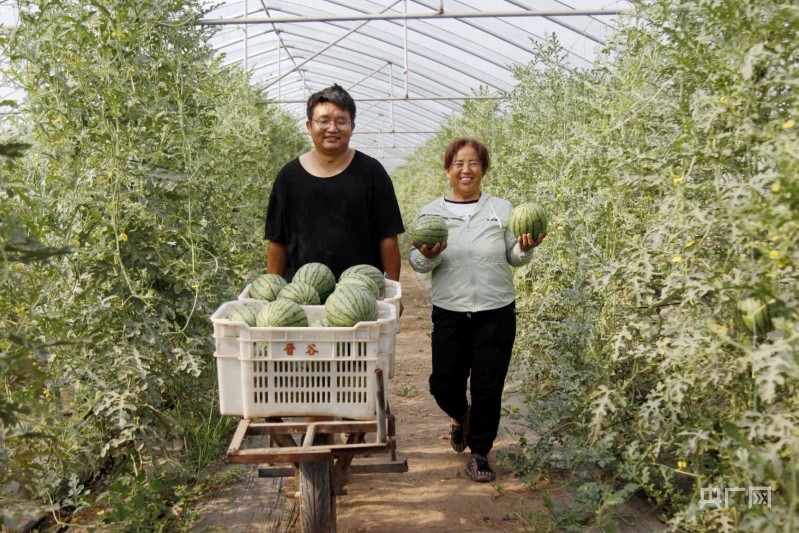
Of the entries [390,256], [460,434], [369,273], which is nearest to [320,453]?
[369,273]

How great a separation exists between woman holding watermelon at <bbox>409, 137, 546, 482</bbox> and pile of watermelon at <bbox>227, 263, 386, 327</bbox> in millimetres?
873

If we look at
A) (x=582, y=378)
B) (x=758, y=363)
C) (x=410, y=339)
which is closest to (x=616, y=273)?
(x=582, y=378)

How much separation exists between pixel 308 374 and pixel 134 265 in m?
1.66

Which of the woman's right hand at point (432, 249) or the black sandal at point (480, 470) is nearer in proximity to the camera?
the woman's right hand at point (432, 249)

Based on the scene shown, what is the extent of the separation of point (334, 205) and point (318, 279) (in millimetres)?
642

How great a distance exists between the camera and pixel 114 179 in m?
3.78

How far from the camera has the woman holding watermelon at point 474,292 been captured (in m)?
4.11

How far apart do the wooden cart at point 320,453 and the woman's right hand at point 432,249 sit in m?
1.08

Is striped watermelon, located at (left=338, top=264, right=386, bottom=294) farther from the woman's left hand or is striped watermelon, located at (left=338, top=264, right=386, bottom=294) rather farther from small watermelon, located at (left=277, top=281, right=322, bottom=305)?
the woman's left hand

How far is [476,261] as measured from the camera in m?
4.12

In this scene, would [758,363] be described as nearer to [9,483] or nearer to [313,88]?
[9,483]

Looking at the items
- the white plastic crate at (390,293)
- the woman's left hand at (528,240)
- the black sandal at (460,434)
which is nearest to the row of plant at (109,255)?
the white plastic crate at (390,293)

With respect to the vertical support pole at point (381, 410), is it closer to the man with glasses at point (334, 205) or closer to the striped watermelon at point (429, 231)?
the man with glasses at point (334, 205)

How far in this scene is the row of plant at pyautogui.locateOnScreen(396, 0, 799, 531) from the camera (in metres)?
2.55
